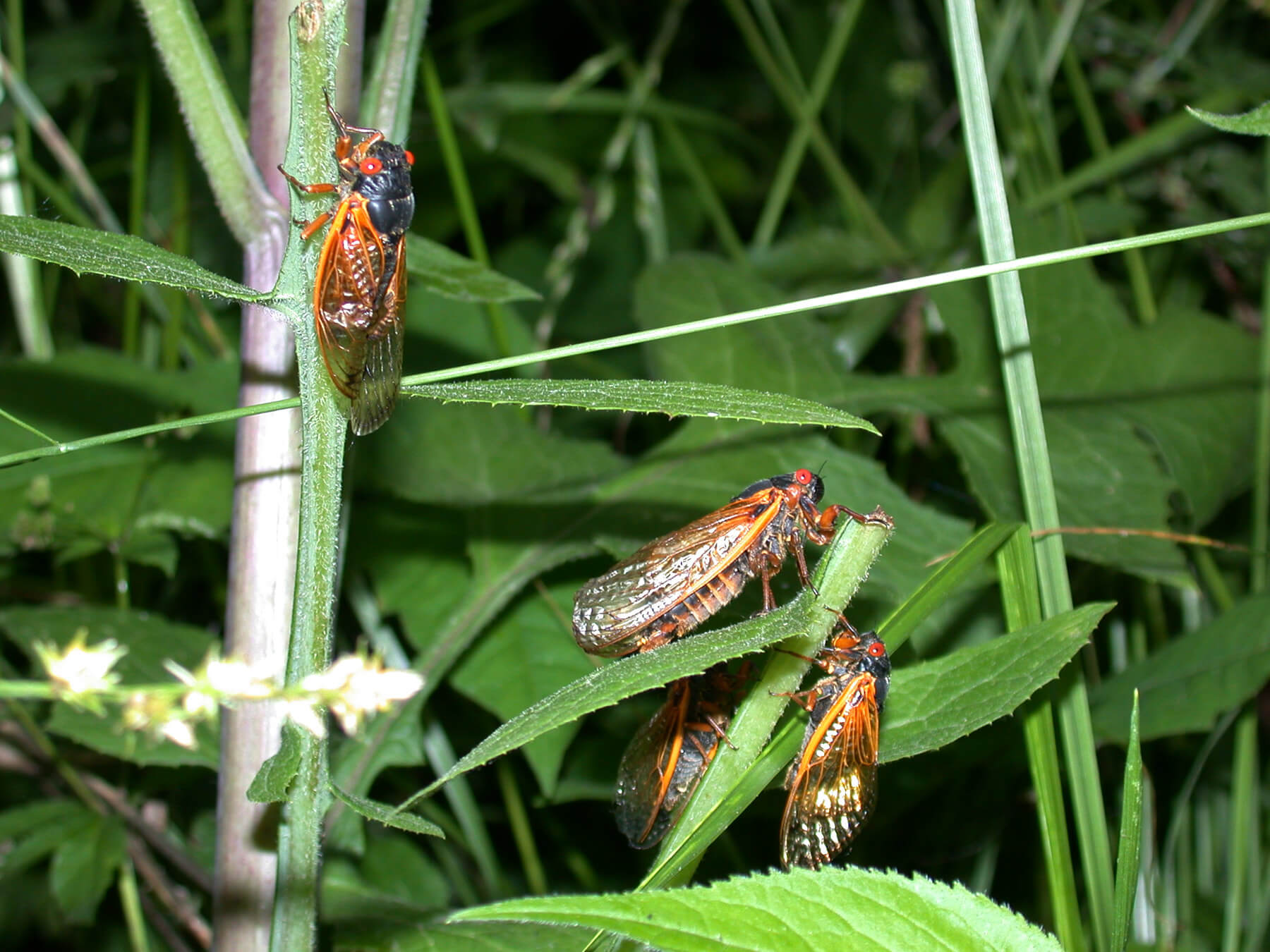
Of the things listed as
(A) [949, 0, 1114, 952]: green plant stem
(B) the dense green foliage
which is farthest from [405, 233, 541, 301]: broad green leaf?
(A) [949, 0, 1114, 952]: green plant stem

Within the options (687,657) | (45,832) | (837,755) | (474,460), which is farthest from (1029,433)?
(45,832)

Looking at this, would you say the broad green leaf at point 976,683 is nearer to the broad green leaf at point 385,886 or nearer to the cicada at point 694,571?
the cicada at point 694,571

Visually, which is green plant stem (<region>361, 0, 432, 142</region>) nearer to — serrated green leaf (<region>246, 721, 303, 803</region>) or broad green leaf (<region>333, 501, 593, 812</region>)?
broad green leaf (<region>333, 501, 593, 812</region>)

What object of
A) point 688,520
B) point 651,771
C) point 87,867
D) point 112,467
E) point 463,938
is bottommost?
point 87,867

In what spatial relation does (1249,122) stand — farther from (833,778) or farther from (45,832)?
(45,832)

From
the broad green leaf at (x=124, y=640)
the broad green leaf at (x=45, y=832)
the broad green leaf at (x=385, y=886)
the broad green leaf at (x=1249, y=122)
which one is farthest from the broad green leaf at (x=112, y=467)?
the broad green leaf at (x=1249, y=122)
